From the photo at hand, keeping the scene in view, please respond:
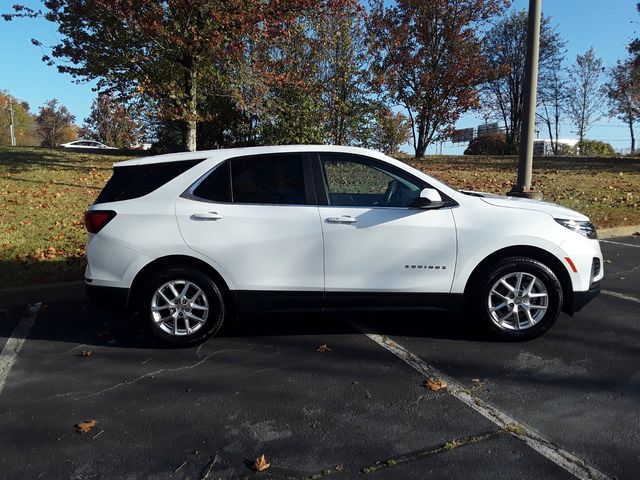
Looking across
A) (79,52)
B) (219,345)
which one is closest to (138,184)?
(219,345)

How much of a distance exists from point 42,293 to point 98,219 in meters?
2.27

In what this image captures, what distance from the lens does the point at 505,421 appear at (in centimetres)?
328

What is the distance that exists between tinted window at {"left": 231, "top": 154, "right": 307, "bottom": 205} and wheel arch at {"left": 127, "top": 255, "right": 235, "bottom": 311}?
2.02 ft

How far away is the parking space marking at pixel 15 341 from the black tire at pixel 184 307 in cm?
112

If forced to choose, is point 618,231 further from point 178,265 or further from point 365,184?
point 178,265

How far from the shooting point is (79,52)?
1300 centimetres

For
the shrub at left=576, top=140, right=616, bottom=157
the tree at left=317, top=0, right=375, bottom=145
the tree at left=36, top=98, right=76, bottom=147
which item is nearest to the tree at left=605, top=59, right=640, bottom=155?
the shrub at left=576, top=140, right=616, bottom=157

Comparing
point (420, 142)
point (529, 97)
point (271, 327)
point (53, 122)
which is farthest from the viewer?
point (53, 122)

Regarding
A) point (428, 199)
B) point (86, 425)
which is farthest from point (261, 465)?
point (428, 199)

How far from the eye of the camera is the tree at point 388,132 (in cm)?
1719

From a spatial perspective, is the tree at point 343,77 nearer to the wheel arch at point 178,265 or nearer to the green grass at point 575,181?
the green grass at point 575,181

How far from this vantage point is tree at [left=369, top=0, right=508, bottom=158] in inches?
843

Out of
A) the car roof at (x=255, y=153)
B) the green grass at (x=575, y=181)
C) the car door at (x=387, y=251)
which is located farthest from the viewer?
the green grass at (x=575, y=181)

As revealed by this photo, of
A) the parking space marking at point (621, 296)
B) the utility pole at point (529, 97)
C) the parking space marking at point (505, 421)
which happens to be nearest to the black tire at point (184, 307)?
the parking space marking at point (505, 421)
